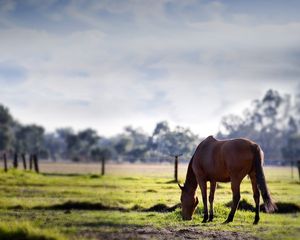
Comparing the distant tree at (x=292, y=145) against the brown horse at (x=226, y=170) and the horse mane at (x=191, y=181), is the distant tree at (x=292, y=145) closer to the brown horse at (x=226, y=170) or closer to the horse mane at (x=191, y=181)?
the brown horse at (x=226, y=170)

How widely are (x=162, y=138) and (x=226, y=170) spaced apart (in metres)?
15.6

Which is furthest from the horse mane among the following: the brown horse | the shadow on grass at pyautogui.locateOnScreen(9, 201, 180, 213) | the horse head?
the shadow on grass at pyautogui.locateOnScreen(9, 201, 180, 213)

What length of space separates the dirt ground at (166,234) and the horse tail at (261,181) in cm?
156

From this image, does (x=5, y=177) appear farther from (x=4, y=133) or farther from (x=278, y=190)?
(x=4, y=133)

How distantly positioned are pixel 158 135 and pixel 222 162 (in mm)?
14975

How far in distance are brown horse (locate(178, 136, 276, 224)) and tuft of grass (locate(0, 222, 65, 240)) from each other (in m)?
5.20

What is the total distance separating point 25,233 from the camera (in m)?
9.90

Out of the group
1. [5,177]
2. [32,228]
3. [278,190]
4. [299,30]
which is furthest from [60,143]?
[32,228]

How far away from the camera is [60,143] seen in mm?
72875

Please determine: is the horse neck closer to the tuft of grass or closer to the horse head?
the horse head

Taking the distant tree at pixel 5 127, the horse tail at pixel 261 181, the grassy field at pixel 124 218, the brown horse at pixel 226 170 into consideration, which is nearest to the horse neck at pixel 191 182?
the brown horse at pixel 226 170

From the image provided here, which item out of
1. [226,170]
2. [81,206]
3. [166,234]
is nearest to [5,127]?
[81,206]

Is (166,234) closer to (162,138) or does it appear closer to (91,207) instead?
(91,207)

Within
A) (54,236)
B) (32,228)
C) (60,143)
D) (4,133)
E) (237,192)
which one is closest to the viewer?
(54,236)
